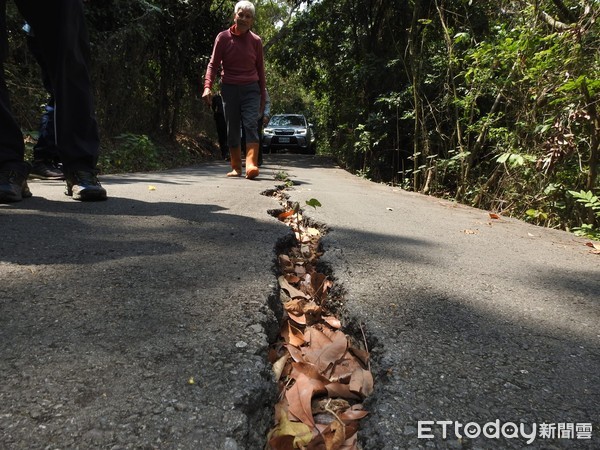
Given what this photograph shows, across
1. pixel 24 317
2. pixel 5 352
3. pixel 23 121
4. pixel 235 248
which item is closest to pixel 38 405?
pixel 5 352

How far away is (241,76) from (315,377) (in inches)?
169

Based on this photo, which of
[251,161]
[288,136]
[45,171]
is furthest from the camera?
[288,136]

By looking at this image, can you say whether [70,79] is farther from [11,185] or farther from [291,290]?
[291,290]

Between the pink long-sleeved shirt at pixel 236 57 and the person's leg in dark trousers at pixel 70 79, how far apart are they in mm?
2572

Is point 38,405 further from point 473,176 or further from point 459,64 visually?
point 459,64

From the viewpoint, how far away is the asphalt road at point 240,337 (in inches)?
29.6

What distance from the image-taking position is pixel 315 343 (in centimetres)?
120

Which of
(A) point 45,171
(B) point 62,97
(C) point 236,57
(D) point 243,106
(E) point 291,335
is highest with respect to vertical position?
(C) point 236,57

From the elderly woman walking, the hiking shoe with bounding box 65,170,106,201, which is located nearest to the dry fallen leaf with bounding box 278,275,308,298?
the hiking shoe with bounding box 65,170,106,201

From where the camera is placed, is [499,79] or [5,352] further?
[499,79]

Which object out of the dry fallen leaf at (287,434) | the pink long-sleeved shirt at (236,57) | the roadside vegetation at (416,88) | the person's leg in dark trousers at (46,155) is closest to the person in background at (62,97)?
the person's leg in dark trousers at (46,155)

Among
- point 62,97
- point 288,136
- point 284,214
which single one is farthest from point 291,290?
point 288,136

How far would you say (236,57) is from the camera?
475 cm

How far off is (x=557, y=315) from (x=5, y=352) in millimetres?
1405
